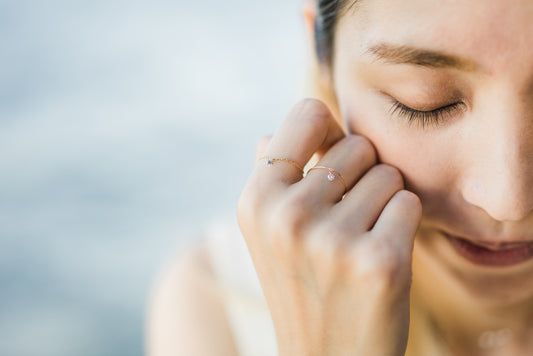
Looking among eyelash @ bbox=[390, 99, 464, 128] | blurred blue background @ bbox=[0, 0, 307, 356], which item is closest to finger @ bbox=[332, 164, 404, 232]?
eyelash @ bbox=[390, 99, 464, 128]

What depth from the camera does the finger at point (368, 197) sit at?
993 millimetres

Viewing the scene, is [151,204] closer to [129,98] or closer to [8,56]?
[129,98]

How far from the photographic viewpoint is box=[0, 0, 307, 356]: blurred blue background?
10.5 ft

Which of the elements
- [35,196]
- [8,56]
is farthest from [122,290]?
[8,56]

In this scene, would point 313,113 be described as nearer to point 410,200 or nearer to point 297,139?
point 297,139

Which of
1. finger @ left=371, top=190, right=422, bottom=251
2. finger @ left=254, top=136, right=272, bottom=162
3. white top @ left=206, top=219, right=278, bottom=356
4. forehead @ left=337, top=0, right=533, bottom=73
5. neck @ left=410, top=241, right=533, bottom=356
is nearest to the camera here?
forehead @ left=337, top=0, right=533, bottom=73

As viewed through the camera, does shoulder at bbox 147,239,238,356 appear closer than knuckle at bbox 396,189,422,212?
No

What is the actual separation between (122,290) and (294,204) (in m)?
2.52

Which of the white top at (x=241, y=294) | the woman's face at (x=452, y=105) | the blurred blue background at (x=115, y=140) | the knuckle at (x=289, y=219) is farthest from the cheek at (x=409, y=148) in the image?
the blurred blue background at (x=115, y=140)

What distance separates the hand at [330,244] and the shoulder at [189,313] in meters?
0.74

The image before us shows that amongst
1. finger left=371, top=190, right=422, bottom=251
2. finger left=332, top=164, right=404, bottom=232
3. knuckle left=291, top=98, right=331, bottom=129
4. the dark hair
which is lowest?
finger left=371, top=190, right=422, bottom=251

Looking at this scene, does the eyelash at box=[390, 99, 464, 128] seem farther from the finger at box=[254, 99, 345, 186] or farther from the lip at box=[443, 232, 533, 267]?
the lip at box=[443, 232, 533, 267]

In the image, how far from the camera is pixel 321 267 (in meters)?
0.96

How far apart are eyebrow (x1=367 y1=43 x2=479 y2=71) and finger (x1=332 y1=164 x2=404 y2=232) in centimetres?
22
